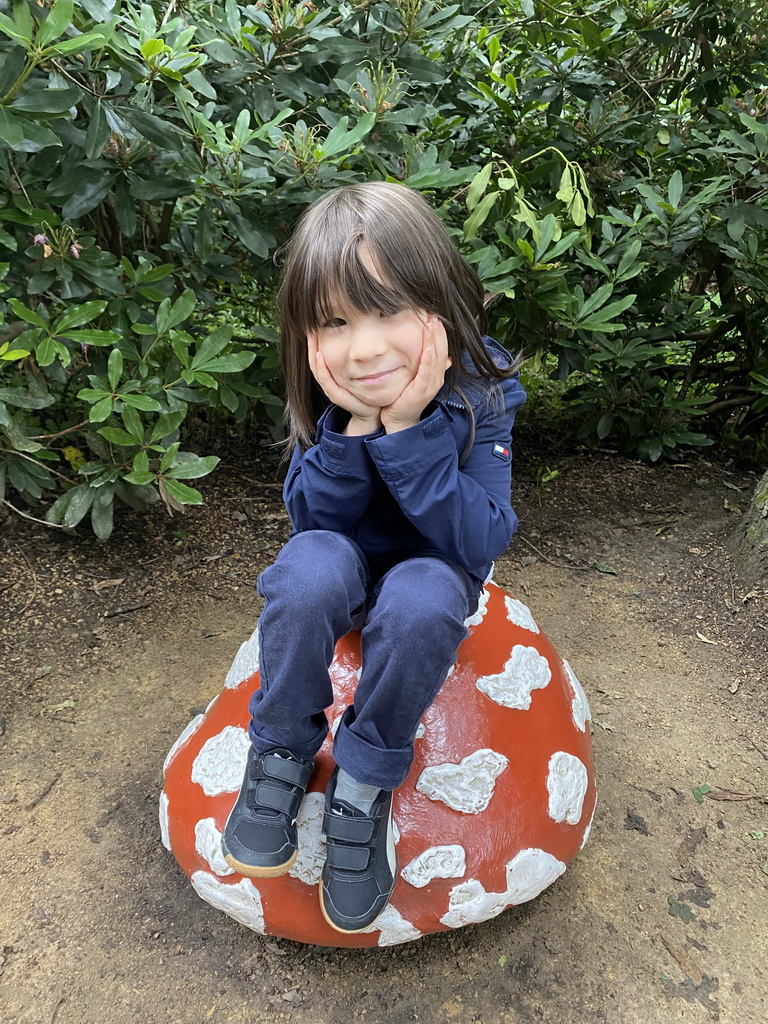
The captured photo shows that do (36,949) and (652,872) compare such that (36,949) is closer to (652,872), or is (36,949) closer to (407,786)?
(407,786)

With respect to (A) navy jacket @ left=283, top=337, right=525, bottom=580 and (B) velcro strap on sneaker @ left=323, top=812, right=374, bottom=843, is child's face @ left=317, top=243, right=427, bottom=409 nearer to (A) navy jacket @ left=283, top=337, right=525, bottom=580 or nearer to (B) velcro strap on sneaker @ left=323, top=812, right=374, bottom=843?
(A) navy jacket @ left=283, top=337, right=525, bottom=580

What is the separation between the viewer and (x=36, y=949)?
6.71ft

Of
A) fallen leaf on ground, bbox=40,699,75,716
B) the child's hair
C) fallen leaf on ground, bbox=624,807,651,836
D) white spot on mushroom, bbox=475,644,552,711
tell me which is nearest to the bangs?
the child's hair

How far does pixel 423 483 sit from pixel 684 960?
1423 millimetres

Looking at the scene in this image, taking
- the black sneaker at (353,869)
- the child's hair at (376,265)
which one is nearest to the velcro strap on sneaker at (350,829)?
the black sneaker at (353,869)

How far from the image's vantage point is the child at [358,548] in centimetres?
161

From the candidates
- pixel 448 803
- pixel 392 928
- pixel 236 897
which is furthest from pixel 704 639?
pixel 236 897

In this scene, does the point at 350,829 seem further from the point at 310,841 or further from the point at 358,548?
the point at 358,548

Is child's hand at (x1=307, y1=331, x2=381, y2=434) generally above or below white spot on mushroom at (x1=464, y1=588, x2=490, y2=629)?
above

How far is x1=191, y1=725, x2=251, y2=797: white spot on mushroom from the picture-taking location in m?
1.91

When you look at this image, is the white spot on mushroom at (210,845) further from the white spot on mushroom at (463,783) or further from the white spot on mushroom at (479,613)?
the white spot on mushroom at (479,613)

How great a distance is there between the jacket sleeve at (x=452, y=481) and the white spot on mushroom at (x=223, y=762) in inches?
26.8

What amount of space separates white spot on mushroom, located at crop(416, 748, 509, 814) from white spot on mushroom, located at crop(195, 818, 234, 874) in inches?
18.8

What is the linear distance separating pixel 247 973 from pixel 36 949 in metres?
0.55
